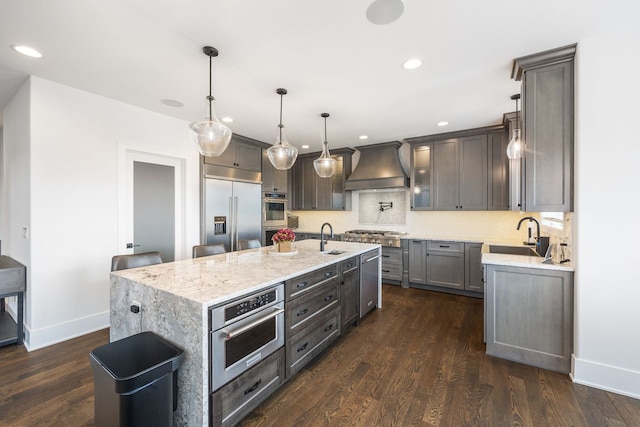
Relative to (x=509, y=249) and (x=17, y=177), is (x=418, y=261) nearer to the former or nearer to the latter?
(x=509, y=249)

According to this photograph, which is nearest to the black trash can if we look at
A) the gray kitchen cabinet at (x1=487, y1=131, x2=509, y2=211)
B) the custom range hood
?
the custom range hood

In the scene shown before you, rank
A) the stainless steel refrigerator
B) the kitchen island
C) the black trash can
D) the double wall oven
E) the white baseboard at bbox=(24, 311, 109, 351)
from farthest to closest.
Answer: the double wall oven, the stainless steel refrigerator, the white baseboard at bbox=(24, 311, 109, 351), the kitchen island, the black trash can

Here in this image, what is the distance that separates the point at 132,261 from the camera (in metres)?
2.35

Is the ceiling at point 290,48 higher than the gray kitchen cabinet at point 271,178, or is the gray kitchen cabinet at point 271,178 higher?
the ceiling at point 290,48

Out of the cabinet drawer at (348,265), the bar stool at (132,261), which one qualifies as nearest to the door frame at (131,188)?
the bar stool at (132,261)

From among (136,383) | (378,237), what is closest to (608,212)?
(378,237)

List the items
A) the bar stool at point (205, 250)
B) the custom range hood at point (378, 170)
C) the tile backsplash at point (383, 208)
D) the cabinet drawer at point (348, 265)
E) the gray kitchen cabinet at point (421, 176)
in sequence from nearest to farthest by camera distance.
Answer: the cabinet drawer at point (348, 265)
the bar stool at point (205, 250)
the gray kitchen cabinet at point (421, 176)
the custom range hood at point (378, 170)
the tile backsplash at point (383, 208)

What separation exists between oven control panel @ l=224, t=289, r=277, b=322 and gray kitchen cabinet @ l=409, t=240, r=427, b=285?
338 centimetres

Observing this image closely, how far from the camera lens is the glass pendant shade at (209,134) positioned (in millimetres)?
2252

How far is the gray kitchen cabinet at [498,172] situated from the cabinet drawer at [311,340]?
3222 millimetres

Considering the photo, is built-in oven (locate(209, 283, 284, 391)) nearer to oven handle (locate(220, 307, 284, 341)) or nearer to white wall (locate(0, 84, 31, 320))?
oven handle (locate(220, 307, 284, 341))

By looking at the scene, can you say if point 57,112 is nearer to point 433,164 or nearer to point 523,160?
point 523,160

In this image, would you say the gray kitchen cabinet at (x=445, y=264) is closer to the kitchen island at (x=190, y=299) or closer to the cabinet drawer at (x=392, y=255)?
the cabinet drawer at (x=392, y=255)

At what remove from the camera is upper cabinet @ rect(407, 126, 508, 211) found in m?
4.23
